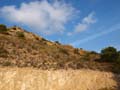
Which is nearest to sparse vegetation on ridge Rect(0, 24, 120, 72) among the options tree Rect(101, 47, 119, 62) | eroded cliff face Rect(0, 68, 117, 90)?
tree Rect(101, 47, 119, 62)

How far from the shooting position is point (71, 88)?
2227cm

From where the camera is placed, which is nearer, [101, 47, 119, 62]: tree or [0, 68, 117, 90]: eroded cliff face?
[0, 68, 117, 90]: eroded cliff face

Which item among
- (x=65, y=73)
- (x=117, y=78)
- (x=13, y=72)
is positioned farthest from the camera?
(x=117, y=78)

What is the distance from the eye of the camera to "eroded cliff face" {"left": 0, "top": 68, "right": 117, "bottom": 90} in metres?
15.4

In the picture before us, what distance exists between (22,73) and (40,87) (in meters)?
2.12

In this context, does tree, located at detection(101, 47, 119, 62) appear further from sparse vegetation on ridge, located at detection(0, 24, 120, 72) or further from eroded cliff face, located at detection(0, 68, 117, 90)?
eroded cliff face, located at detection(0, 68, 117, 90)

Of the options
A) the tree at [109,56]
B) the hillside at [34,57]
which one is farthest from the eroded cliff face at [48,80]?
the tree at [109,56]

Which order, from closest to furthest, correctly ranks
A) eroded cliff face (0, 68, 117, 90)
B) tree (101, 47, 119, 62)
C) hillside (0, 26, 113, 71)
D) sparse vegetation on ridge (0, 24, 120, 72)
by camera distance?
eroded cliff face (0, 68, 117, 90) < hillside (0, 26, 113, 71) < sparse vegetation on ridge (0, 24, 120, 72) < tree (101, 47, 119, 62)

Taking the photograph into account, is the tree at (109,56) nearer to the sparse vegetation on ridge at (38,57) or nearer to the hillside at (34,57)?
the sparse vegetation on ridge at (38,57)

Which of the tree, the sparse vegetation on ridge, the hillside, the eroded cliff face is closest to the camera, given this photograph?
the eroded cliff face

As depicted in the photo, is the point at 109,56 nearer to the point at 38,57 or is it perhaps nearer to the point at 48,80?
the point at 38,57

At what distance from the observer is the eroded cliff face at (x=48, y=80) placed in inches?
605

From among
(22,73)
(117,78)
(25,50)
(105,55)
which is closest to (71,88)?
(22,73)

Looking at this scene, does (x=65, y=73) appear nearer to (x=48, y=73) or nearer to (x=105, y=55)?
(x=48, y=73)
